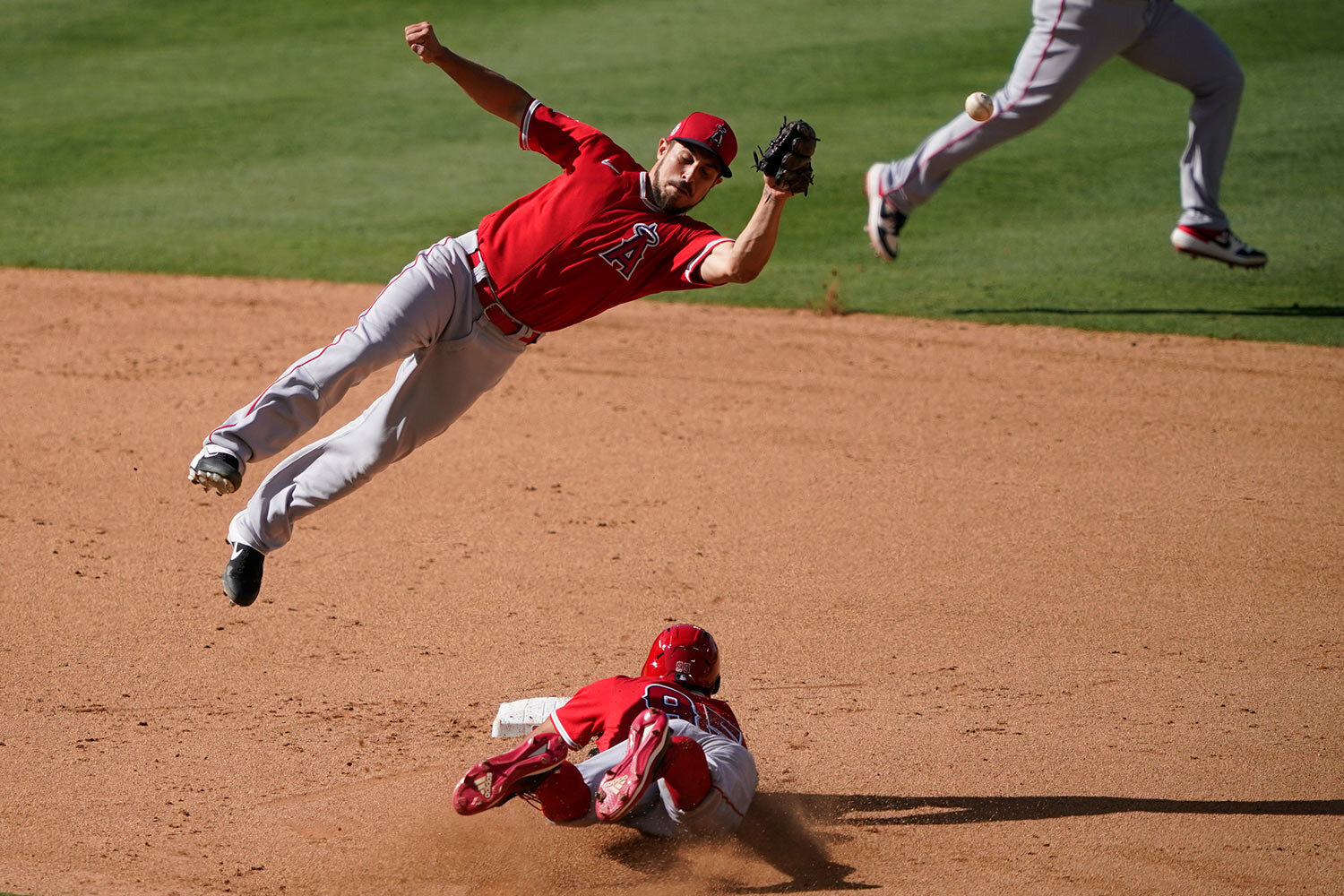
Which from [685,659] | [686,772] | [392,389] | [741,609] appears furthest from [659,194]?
[686,772]

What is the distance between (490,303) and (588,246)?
1.37 feet

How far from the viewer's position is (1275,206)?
37.9ft

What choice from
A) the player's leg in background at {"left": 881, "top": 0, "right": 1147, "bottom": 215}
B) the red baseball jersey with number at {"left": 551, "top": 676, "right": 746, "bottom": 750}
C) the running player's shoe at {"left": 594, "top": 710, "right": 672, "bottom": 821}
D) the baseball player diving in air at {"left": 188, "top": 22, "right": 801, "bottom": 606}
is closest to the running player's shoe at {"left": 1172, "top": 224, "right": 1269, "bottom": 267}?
the player's leg in background at {"left": 881, "top": 0, "right": 1147, "bottom": 215}

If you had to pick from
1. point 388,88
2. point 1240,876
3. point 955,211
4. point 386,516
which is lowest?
point 1240,876

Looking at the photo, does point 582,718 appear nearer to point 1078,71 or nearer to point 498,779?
point 498,779

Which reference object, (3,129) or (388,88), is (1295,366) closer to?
(388,88)

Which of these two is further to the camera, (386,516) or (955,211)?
(955,211)

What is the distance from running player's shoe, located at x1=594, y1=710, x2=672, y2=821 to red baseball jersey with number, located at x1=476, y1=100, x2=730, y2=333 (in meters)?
1.60

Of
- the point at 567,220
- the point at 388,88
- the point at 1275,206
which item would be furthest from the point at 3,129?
the point at 1275,206

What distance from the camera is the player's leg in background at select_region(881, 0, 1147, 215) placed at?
8133 millimetres

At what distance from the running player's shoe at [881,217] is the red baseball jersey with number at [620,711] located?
4.57 m

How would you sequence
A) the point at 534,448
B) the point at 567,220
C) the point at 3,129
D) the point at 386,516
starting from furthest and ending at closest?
the point at 3,129
the point at 534,448
the point at 386,516
the point at 567,220

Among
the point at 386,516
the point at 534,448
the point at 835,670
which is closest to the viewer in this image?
the point at 835,670

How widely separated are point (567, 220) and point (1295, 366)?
5.76 m
